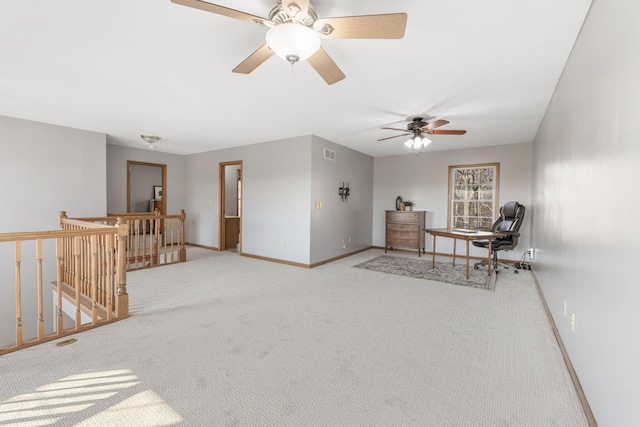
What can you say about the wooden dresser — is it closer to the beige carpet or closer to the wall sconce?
the wall sconce

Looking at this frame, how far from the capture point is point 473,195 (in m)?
5.86

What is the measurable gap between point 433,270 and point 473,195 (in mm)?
2244

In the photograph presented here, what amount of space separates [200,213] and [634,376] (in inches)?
278

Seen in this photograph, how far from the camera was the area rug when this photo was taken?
4004 mm

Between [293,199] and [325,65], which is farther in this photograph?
[293,199]

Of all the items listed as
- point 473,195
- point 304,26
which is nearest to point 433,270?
point 473,195

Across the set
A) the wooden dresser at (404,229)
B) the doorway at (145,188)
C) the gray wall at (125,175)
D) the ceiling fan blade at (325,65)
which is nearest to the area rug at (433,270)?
the wooden dresser at (404,229)

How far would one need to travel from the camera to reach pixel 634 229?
3.60 ft

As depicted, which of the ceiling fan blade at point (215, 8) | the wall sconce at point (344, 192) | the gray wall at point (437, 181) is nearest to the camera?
the ceiling fan blade at point (215, 8)

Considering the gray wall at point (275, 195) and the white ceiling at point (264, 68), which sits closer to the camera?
the white ceiling at point (264, 68)

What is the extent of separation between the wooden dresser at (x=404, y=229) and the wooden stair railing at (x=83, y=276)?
5.10 metres

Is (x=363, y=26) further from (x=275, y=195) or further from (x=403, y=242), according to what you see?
(x=403, y=242)

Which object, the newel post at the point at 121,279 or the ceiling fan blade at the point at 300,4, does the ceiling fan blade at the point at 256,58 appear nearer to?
the ceiling fan blade at the point at 300,4

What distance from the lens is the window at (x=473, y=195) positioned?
18.5 ft
